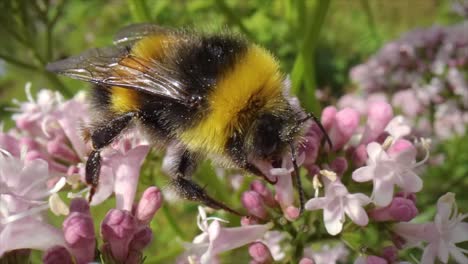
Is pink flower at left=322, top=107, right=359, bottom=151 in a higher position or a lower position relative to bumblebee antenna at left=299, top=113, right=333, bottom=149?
lower

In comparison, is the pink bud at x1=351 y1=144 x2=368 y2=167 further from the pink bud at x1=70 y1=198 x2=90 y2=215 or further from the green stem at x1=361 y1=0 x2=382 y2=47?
the green stem at x1=361 y1=0 x2=382 y2=47

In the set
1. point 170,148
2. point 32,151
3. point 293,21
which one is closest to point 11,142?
point 32,151

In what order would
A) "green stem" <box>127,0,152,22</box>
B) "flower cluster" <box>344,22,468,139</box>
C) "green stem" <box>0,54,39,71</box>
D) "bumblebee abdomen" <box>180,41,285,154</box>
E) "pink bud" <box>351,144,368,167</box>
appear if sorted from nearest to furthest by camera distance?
"bumblebee abdomen" <box>180,41,285,154</box>
"pink bud" <box>351,144,368,167</box>
"green stem" <box>127,0,152,22</box>
"green stem" <box>0,54,39,71</box>
"flower cluster" <box>344,22,468,139</box>

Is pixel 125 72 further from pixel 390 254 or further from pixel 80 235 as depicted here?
pixel 390 254

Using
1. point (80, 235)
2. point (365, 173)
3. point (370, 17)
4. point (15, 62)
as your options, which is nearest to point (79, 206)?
point (80, 235)

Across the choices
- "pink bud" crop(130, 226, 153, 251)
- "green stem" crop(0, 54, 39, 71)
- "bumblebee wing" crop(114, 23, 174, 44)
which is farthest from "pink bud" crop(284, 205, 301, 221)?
"green stem" crop(0, 54, 39, 71)


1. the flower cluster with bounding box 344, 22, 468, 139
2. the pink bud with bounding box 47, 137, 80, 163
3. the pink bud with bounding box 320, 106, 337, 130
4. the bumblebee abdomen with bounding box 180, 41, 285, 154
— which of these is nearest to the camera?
the bumblebee abdomen with bounding box 180, 41, 285, 154
